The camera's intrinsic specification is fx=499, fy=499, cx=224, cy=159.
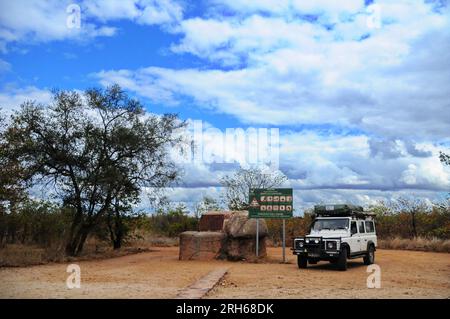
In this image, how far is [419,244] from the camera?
110 feet

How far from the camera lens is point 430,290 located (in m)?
13.9

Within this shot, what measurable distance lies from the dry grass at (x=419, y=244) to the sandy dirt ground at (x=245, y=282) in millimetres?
11202

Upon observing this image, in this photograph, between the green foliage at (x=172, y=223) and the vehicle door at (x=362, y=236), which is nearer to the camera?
the vehicle door at (x=362, y=236)


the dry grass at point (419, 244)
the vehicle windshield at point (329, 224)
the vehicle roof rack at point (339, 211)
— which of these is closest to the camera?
the vehicle windshield at point (329, 224)

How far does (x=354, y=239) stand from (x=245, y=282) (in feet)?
21.3

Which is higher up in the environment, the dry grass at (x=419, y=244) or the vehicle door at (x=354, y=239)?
the vehicle door at (x=354, y=239)

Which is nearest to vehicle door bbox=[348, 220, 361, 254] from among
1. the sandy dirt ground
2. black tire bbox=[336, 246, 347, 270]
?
black tire bbox=[336, 246, 347, 270]

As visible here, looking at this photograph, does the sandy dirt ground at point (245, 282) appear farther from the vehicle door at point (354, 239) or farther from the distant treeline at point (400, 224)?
the distant treeline at point (400, 224)

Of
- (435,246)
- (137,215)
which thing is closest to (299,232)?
(435,246)

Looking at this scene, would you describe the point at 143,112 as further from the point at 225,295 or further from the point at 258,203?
the point at 225,295

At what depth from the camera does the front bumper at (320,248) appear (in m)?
18.7

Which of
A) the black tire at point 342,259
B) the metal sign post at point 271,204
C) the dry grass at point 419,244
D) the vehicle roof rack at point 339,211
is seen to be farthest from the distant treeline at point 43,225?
the dry grass at point 419,244

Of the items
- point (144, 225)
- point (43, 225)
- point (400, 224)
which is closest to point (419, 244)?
point (400, 224)

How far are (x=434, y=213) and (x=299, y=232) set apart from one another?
10192mm
